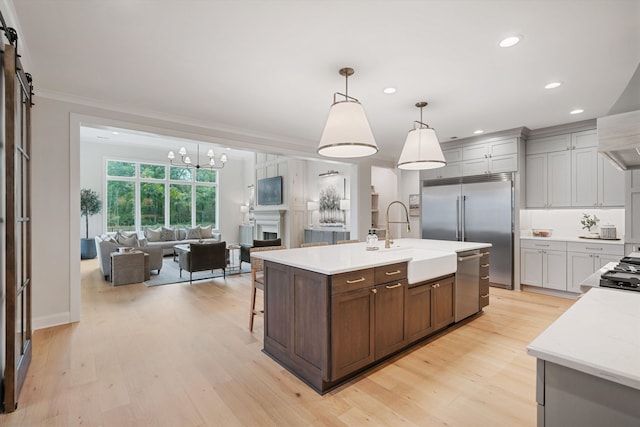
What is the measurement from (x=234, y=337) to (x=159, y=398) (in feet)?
3.43

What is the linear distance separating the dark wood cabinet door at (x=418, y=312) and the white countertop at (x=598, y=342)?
4.95 feet

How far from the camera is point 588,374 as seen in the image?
0.85 meters

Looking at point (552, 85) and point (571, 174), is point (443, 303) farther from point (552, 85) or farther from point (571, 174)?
point (571, 174)

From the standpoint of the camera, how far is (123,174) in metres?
8.90

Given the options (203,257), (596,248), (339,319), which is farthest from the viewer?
(203,257)

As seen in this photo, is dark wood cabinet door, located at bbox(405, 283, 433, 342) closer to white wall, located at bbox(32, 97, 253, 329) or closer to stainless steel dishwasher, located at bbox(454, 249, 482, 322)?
stainless steel dishwasher, located at bbox(454, 249, 482, 322)

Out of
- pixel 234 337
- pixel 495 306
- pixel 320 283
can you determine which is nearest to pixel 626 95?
pixel 495 306

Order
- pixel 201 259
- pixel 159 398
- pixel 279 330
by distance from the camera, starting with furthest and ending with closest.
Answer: pixel 201 259, pixel 279 330, pixel 159 398

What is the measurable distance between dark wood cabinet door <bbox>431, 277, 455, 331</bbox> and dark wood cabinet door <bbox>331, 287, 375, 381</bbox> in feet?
3.14

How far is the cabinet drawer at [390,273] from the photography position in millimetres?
2470

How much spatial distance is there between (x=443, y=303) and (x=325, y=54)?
2649 millimetres

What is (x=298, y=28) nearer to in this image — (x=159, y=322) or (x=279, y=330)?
(x=279, y=330)

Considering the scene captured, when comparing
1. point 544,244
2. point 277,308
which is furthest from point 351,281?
point 544,244

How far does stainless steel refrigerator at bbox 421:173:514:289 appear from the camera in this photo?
16.5 ft
